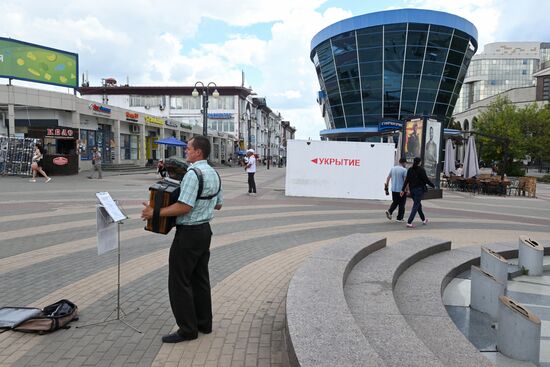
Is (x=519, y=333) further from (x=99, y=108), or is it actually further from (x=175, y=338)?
(x=99, y=108)

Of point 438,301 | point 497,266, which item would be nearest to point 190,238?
point 438,301

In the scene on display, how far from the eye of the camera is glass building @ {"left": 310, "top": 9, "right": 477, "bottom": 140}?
4612 cm

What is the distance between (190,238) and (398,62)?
156 ft

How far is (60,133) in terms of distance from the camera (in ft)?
90.0

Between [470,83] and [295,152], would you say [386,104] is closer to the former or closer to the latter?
[295,152]

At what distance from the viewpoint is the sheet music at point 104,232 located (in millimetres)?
4070

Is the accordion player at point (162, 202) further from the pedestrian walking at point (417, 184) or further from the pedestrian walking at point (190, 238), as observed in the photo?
the pedestrian walking at point (417, 184)

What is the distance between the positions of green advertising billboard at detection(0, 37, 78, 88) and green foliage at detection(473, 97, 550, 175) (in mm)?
34329

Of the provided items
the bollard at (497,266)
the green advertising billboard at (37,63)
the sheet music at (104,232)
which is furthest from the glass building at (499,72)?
the sheet music at (104,232)

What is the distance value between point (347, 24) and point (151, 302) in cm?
4927

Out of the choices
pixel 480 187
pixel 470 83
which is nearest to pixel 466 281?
pixel 480 187

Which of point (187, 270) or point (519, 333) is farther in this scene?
point (519, 333)

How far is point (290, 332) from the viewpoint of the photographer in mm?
3227

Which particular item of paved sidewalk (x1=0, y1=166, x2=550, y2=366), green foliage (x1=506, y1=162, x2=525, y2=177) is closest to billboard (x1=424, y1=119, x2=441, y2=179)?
paved sidewalk (x1=0, y1=166, x2=550, y2=366)
